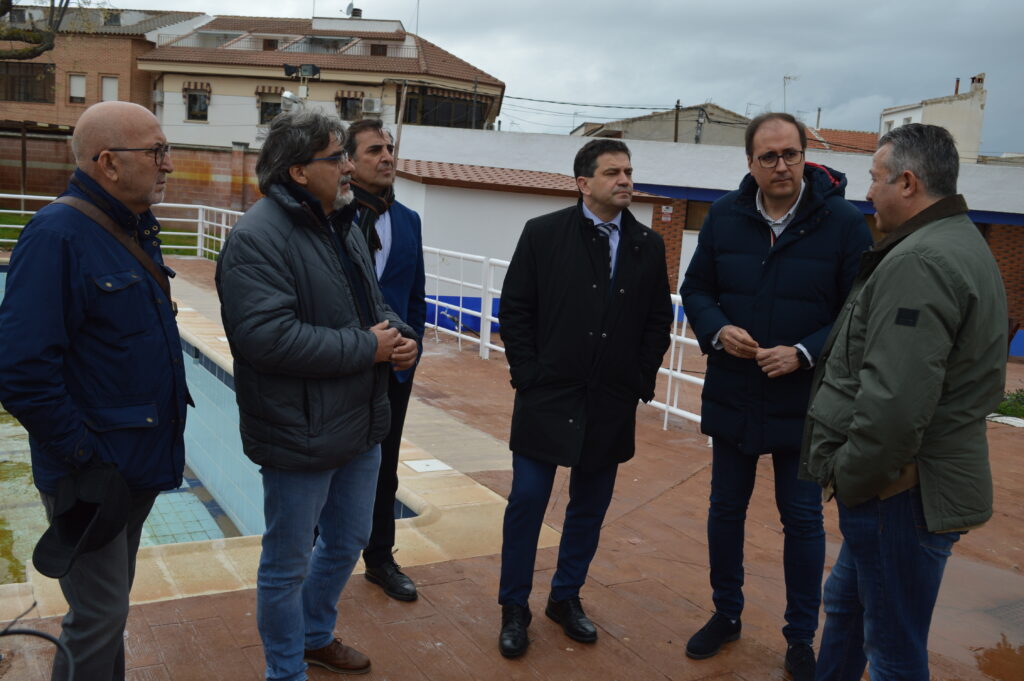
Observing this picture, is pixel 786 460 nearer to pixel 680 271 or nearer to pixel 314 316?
pixel 314 316

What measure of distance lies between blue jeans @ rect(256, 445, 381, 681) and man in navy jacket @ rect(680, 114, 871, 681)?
49.9 inches

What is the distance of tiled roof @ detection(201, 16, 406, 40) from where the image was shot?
43.2m

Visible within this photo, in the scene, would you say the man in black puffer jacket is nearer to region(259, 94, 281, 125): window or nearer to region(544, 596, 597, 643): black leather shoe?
region(544, 596, 597, 643): black leather shoe

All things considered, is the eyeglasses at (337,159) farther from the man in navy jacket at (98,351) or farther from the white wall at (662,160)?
the white wall at (662,160)

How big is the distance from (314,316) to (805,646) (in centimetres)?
202

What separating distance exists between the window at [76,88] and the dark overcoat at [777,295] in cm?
4359

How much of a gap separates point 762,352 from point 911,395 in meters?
0.88

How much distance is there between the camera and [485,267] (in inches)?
375

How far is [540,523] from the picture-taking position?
3.18 meters

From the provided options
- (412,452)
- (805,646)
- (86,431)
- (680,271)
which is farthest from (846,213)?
(680,271)

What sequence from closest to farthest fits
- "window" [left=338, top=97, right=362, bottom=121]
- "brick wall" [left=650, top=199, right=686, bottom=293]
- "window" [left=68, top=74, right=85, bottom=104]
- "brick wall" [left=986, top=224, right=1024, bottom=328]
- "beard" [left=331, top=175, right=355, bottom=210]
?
"beard" [left=331, top=175, right=355, bottom=210]
"brick wall" [left=650, top=199, right=686, bottom=293]
"brick wall" [left=986, top=224, right=1024, bottom=328]
"window" [left=338, top=97, right=362, bottom=121]
"window" [left=68, top=74, right=85, bottom=104]

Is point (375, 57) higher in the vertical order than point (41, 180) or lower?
higher

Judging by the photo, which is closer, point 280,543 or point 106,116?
point 106,116

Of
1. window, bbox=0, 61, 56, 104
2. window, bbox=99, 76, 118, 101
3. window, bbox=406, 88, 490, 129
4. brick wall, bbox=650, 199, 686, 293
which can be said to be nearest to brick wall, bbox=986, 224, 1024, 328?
brick wall, bbox=650, 199, 686, 293
